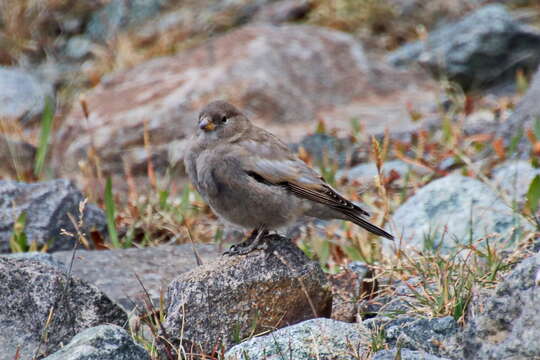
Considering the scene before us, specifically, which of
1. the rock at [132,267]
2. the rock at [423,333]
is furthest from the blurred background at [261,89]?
the rock at [423,333]

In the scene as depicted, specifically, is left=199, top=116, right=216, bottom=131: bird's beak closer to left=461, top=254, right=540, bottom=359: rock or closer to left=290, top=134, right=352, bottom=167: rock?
left=290, top=134, right=352, bottom=167: rock

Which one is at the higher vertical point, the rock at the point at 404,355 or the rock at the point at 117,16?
the rock at the point at 404,355

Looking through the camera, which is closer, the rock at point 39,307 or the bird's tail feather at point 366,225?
the rock at point 39,307

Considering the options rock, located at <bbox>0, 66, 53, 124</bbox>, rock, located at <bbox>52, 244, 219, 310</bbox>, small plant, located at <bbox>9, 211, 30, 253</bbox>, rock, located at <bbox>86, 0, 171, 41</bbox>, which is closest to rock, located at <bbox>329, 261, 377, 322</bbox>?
rock, located at <bbox>52, 244, 219, 310</bbox>

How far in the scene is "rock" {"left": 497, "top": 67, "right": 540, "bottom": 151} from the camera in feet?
21.4

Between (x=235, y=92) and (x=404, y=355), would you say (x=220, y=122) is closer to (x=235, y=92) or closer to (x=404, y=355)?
(x=404, y=355)

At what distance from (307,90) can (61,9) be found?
172 inches

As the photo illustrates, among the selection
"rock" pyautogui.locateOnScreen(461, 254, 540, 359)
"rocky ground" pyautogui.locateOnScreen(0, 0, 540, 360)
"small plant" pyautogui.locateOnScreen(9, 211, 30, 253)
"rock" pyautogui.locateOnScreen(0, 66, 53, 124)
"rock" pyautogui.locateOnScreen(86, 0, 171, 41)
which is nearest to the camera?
"rock" pyautogui.locateOnScreen(461, 254, 540, 359)

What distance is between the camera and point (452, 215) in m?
5.12

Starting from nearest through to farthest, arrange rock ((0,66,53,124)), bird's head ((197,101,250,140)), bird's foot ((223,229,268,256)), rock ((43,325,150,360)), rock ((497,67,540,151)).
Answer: rock ((43,325,150,360)), bird's foot ((223,229,268,256)), bird's head ((197,101,250,140)), rock ((497,67,540,151)), rock ((0,66,53,124))

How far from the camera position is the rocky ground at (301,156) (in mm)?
3592

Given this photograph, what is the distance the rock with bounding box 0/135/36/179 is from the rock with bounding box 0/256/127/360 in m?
3.36

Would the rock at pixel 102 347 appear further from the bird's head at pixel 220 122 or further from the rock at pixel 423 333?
the bird's head at pixel 220 122

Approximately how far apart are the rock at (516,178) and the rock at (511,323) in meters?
2.42
